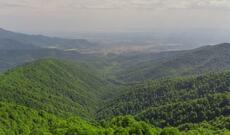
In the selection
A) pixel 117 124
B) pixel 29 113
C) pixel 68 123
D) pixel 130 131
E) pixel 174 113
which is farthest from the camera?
pixel 174 113

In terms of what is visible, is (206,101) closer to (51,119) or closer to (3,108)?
(51,119)

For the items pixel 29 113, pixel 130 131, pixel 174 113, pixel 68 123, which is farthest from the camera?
pixel 174 113

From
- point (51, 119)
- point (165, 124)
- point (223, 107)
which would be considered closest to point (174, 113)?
point (165, 124)

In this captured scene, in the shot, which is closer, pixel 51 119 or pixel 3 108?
pixel 3 108

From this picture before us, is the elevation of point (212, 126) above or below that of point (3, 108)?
below

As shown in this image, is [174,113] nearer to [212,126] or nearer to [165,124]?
[165,124]

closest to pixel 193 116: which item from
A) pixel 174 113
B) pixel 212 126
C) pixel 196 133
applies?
pixel 174 113

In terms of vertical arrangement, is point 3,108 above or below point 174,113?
above

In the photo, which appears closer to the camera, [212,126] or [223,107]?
[212,126]

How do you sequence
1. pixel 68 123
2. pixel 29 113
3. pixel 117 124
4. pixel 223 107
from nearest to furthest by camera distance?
pixel 68 123 → pixel 117 124 → pixel 29 113 → pixel 223 107
